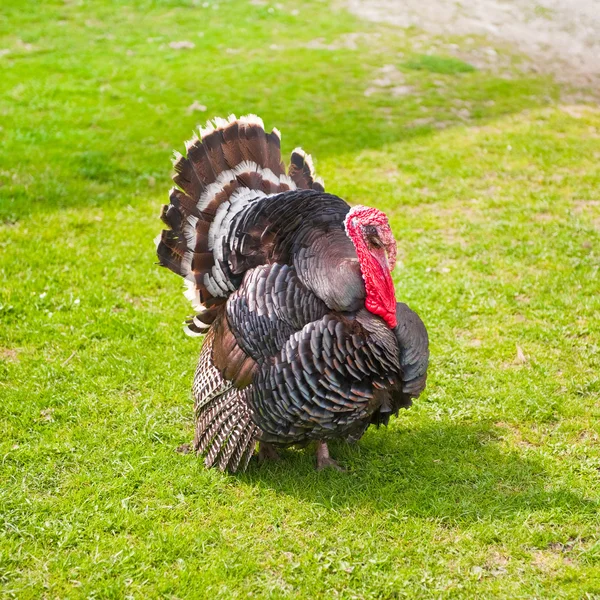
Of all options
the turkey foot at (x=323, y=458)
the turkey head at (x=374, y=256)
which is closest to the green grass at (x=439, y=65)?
the turkey head at (x=374, y=256)

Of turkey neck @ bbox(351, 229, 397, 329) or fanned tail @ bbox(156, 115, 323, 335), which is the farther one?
fanned tail @ bbox(156, 115, 323, 335)

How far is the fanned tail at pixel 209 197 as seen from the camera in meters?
5.00

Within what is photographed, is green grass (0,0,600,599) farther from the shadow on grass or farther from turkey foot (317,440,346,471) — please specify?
turkey foot (317,440,346,471)

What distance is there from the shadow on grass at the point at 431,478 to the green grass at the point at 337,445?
18 mm

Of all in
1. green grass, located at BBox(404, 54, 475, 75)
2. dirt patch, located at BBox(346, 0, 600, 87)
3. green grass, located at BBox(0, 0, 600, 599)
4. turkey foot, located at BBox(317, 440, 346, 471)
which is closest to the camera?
green grass, located at BBox(0, 0, 600, 599)

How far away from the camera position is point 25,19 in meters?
13.8

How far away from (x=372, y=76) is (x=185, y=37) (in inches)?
148

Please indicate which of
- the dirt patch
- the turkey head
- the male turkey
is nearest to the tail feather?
the male turkey

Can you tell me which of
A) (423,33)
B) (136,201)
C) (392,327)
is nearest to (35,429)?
(392,327)

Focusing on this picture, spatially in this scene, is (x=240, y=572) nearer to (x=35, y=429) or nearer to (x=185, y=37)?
(x=35, y=429)

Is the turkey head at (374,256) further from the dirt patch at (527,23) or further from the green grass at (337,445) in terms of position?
the dirt patch at (527,23)

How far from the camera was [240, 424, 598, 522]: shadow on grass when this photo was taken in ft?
15.1

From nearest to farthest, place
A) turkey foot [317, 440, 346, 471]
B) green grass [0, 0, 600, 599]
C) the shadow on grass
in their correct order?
1. green grass [0, 0, 600, 599]
2. the shadow on grass
3. turkey foot [317, 440, 346, 471]

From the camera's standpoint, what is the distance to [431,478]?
4.88 m
